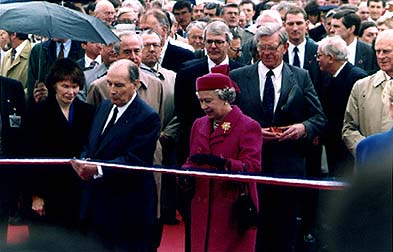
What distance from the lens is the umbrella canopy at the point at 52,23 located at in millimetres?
10672

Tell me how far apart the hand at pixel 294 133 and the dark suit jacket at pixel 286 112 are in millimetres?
70

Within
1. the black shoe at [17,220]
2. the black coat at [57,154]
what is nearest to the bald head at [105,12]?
the black shoe at [17,220]

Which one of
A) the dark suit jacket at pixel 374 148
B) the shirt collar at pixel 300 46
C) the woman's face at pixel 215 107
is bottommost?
the shirt collar at pixel 300 46

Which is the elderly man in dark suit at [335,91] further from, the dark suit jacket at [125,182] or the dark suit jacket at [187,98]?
the dark suit jacket at [125,182]

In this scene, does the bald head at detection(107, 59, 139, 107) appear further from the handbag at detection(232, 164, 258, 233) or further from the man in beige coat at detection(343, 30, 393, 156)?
the man in beige coat at detection(343, 30, 393, 156)

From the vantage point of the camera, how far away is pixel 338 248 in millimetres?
5641

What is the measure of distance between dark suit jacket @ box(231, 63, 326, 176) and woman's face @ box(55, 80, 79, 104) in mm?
1491

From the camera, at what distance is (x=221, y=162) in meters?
9.02

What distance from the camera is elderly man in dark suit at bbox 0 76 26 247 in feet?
34.5

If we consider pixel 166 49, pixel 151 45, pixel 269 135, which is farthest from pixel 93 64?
pixel 269 135

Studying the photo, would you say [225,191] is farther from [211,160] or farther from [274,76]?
[274,76]

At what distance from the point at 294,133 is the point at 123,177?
1.75 m

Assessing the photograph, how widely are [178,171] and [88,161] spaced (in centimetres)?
91

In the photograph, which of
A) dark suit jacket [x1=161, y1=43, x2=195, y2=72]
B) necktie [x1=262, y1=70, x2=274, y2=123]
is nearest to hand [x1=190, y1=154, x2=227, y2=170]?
necktie [x1=262, y1=70, x2=274, y2=123]
